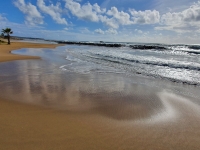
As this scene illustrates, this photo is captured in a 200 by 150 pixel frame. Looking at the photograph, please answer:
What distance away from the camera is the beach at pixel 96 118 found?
13.2 feet

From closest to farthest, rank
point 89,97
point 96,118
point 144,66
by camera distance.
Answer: point 96,118
point 89,97
point 144,66

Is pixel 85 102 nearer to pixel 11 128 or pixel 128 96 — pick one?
pixel 128 96

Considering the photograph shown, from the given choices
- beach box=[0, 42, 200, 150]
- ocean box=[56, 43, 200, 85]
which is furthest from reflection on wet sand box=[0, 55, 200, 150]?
ocean box=[56, 43, 200, 85]

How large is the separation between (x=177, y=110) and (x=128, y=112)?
1962 mm

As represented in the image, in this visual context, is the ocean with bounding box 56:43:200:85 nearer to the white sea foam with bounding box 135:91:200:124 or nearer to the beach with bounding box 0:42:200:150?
the white sea foam with bounding box 135:91:200:124

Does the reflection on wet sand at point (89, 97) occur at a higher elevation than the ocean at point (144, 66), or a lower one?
lower

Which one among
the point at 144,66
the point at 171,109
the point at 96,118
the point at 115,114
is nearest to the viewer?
the point at 96,118

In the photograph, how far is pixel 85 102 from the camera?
6.75 meters

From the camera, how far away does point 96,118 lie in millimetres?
5336

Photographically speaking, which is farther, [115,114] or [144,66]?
[144,66]

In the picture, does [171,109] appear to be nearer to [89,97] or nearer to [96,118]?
[96,118]

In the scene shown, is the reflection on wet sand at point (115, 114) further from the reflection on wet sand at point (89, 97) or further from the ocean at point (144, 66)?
the ocean at point (144, 66)

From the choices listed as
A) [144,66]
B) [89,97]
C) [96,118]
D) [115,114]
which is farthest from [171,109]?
[144,66]

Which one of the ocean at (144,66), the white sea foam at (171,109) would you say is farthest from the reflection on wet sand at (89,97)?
the ocean at (144,66)
